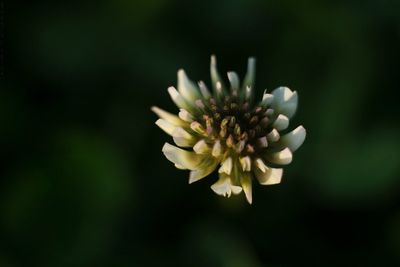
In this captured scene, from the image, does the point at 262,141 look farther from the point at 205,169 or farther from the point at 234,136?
the point at 205,169

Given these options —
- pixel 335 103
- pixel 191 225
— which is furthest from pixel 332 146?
pixel 191 225

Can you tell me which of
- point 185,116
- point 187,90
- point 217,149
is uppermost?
point 187,90

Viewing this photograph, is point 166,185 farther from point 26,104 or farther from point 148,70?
point 26,104

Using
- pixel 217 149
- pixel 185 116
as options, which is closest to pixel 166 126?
pixel 185 116

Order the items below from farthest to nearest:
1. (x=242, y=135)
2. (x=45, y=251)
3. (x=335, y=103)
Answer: (x=335, y=103), (x=45, y=251), (x=242, y=135)

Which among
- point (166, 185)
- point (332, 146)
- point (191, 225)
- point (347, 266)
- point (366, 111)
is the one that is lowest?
point (347, 266)

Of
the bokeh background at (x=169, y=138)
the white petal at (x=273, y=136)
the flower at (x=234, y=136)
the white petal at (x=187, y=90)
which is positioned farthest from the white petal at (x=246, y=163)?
the bokeh background at (x=169, y=138)
